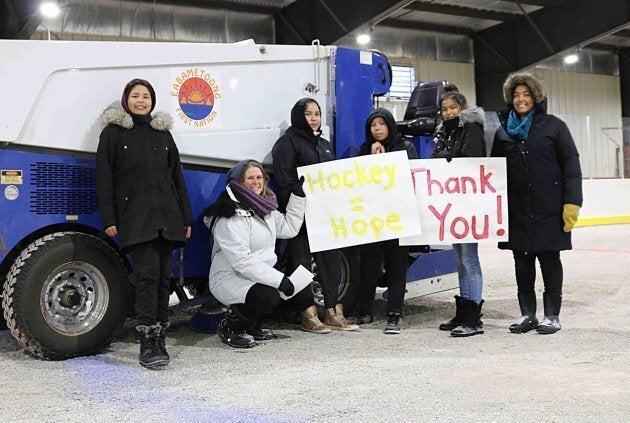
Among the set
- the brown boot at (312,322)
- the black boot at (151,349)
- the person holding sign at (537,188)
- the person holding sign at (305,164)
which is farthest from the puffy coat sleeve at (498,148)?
the black boot at (151,349)

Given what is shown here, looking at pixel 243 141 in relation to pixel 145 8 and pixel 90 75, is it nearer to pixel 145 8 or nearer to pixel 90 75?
pixel 90 75

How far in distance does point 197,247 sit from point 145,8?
41.0 feet

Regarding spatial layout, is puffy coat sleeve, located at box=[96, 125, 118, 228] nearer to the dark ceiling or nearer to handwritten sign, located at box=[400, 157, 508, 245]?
handwritten sign, located at box=[400, 157, 508, 245]

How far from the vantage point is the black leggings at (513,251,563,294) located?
15.3 ft

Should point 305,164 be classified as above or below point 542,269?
above

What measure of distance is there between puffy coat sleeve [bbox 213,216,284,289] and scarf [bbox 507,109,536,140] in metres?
1.86

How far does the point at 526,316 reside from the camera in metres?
4.75

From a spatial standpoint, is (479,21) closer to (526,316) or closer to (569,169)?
(569,169)

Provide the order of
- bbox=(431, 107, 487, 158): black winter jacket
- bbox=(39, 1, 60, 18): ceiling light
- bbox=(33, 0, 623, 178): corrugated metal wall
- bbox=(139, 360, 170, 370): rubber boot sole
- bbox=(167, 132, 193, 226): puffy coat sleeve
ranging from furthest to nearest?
bbox=(33, 0, 623, 178): corrugated metal wall, bbox=(39, 1, 60, 18): ceiling light, bbox=(431, 107, 487, 158): black winter jacket, bbox=(167, 132, 193, 226): puffy coat sleeve, bbox=(139, 360, 170, 370): rubber boot sole

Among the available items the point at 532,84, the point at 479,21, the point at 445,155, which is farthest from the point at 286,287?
the point at 479,21

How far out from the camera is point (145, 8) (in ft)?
51.6

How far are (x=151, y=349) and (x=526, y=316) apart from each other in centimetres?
253

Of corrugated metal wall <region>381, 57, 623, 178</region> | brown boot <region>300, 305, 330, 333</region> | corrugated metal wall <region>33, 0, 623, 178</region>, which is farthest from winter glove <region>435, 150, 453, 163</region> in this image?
corrugated metal wall <region>381, 57, 623, 178</region>

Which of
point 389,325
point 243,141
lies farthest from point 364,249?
point 243,141
